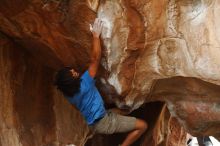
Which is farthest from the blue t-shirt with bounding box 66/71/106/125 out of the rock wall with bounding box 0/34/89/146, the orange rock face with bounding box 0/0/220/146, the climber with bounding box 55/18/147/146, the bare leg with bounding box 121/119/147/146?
the rock wall with bounding box 0/34/89/146

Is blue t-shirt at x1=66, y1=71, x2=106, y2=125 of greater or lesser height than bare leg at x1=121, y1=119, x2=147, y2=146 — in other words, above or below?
above

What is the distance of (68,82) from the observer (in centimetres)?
353

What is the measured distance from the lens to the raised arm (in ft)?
11.5

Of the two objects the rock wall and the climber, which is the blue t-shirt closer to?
the climber

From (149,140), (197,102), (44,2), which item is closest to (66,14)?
(44,2)

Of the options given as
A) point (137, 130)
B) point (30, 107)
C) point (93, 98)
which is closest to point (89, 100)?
point (93, 98)

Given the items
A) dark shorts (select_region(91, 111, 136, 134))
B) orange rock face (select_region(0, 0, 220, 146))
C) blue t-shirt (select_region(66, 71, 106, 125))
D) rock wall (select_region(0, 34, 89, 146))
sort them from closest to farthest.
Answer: orange rock face (select_region(0, 0, 220, 146))
blue t-shirt (select_region(66, 71, 106, 125))
dark shorts (select_region(91, 111, 136, 134))
rock wall (select_region(0, 34, 89, 146))

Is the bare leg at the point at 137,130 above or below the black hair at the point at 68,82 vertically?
below

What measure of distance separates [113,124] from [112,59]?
622 millimetres

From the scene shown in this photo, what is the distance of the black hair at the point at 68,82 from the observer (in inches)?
138

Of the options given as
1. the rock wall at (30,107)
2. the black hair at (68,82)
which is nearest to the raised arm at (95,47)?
the black hair at (68,82)

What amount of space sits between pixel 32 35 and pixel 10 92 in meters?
0.59

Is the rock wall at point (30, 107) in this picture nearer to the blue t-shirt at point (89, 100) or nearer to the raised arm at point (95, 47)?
the blue t-shirt at point (89, 100)

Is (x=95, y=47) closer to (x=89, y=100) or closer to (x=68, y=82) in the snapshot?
(x=68, y=82)
